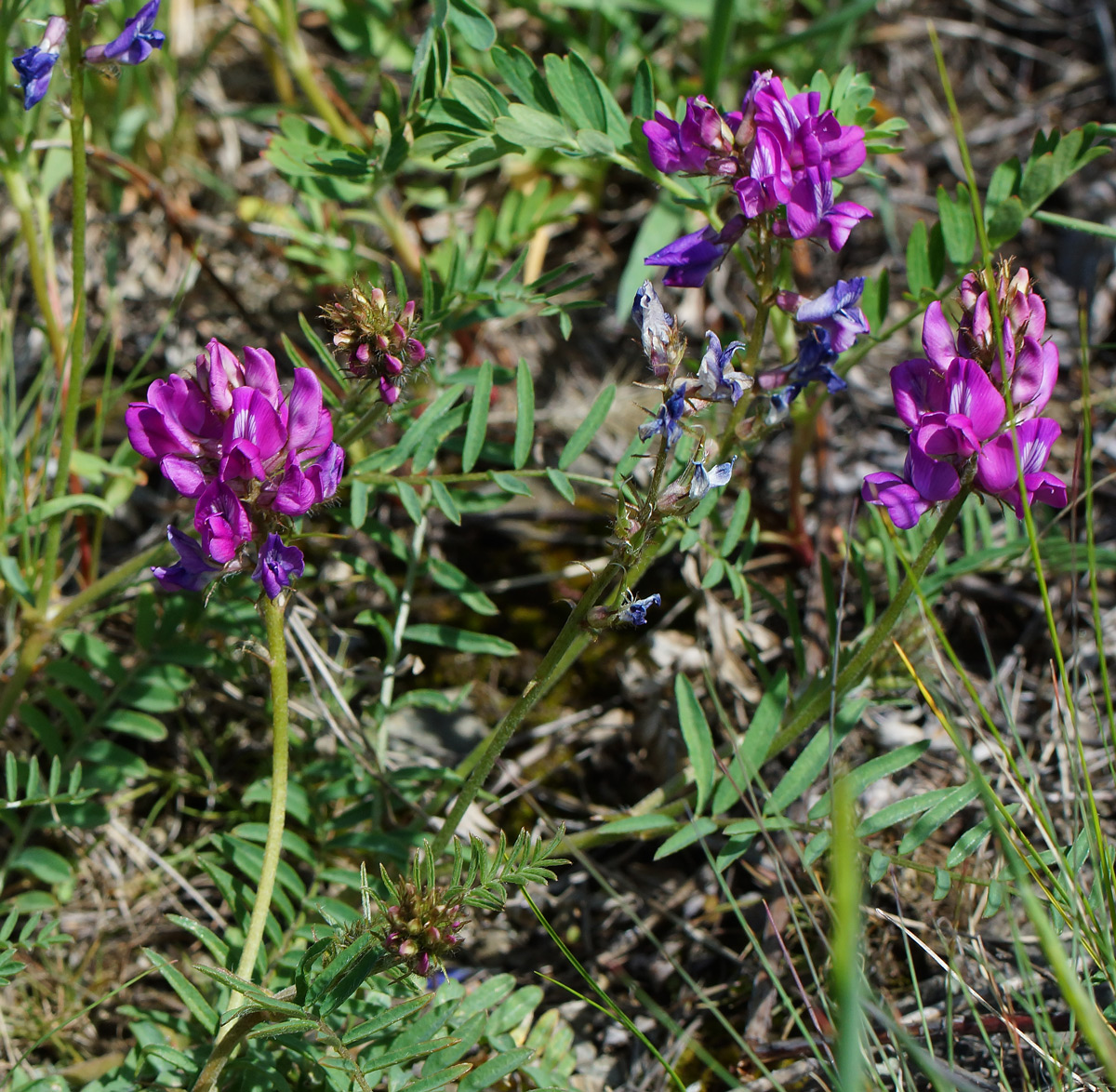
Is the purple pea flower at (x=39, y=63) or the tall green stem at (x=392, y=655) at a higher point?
the purple pea flower at (x=39, y=63)

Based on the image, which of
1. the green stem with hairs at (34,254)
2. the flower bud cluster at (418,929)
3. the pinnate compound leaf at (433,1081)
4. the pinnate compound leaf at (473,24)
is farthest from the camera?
the green stem with hairs at (34,254)

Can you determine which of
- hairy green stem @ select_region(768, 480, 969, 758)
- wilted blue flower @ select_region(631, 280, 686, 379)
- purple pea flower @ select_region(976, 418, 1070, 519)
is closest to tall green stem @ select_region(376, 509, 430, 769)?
wilted blue flower @ select_region(631, 280, 686, 379)

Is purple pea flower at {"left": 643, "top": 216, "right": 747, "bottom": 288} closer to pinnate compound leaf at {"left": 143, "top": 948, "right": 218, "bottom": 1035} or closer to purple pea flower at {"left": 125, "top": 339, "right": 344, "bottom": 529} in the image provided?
purple pea flower at {"left": 125, "top": 339, "right": 344, "bottom": 529}

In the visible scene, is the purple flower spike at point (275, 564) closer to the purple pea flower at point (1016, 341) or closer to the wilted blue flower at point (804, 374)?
the wilted blue flower at point (804, 374)

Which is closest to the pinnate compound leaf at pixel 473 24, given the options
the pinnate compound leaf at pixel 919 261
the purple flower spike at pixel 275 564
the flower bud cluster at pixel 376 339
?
the flower bud cluster at pixel 376 339

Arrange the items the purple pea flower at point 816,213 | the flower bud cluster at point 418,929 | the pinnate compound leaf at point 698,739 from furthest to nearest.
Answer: the pinnate compound leaf at point 698,739 → the purple pea flower at point 816,213 → the flower bud cluster at point 418,929

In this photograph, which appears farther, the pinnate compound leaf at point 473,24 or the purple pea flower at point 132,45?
the pinnate compound leaf at point 473,24

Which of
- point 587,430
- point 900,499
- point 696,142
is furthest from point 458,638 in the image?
point 696,142
